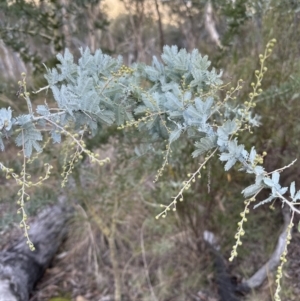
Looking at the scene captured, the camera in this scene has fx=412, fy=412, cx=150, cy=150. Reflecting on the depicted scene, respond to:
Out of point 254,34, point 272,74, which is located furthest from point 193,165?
point 254,34

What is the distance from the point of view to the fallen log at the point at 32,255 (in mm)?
1765

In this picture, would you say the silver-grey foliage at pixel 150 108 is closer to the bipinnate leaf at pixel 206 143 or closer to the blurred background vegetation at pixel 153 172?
the bipinnate leaf at pixel 206 143

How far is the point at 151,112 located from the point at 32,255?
1605mm

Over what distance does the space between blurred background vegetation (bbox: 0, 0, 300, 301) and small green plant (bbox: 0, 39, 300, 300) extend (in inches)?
12.5

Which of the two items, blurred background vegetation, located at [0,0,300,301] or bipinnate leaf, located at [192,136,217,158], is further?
blurred background vegetation, located at [0,0,300,301]

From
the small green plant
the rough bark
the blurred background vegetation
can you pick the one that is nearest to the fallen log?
the blurred background vegetation

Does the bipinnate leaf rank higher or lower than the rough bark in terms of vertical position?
higher

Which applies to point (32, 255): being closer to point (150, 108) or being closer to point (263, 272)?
point (263, 272)

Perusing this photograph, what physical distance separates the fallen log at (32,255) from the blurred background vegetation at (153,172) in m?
0.09

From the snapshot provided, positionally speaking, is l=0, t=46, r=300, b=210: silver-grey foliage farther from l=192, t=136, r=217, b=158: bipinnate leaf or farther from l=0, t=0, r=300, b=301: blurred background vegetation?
l=0, t=0, r=300, b=301: blurred background vegetation

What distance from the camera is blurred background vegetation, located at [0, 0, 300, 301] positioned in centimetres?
138

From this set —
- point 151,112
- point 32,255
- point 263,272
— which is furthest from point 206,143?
point 32,255

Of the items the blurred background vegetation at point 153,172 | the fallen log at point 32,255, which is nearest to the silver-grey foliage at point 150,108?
the blurred background vegetation at point 153,172

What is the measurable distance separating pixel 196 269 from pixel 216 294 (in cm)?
15
